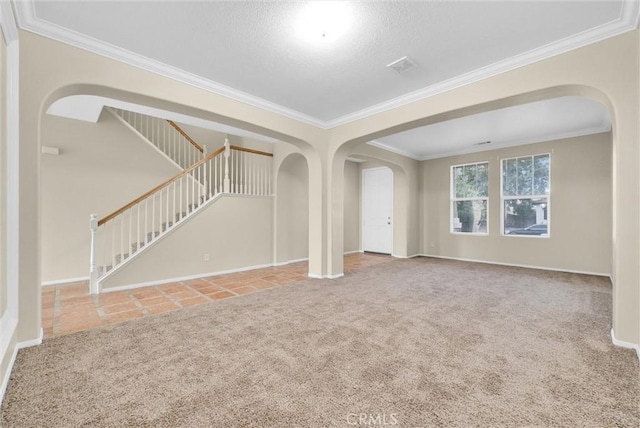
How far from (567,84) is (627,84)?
0.39 meters

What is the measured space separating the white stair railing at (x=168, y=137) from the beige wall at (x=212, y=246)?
1.50m

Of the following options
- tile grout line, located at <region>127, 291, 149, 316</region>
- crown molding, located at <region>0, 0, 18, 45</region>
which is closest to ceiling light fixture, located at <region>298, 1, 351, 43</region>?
crown molding, located at <region>0, 0, 18, 45</region>

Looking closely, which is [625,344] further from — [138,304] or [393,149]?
[393,149]

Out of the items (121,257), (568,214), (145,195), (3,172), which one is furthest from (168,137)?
(568,214)

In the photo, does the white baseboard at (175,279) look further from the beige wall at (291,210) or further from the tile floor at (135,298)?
the beige wall at (291,210)

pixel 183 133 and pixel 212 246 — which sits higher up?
pixel 183 133

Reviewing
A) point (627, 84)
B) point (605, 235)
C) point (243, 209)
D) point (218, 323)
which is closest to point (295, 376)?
point (218, 323)

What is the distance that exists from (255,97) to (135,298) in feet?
10.2

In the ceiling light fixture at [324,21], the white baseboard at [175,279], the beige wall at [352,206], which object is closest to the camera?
the ceiling light fixture at [324,21]

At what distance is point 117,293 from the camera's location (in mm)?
3854

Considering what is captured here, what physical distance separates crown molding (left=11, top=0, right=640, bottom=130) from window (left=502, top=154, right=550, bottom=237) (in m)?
3.87

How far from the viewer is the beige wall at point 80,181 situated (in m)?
4.38

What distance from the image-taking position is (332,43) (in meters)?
2.54

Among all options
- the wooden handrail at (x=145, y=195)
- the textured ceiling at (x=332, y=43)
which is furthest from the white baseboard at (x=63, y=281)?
the textured ceiling at (x=332, y=43)
